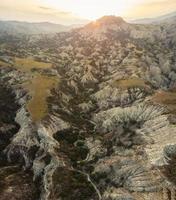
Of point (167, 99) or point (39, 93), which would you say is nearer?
point (167, 99)

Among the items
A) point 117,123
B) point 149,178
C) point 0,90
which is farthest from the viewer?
point 0,90

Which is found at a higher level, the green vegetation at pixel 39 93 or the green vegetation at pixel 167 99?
the green vegetation at pixel 167 99

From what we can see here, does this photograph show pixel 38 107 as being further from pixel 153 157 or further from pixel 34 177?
pixel 153 157

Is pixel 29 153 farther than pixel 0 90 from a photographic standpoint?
No

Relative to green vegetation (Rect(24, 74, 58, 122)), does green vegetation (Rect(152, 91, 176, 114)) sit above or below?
above

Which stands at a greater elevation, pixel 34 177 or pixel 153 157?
pixel 153 157

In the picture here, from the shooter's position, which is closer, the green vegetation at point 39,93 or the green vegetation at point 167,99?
the green vegetation at point 167,99

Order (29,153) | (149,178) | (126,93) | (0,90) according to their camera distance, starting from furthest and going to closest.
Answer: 1. (0,90)
2. (126,93)
3. (29,153)
4. (149,178)

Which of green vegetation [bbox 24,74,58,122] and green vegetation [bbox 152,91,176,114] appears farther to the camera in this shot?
green vegetation [bbox 24,74,58,122]

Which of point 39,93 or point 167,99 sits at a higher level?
point 167,99

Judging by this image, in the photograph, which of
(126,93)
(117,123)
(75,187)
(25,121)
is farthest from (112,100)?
(75,187)
